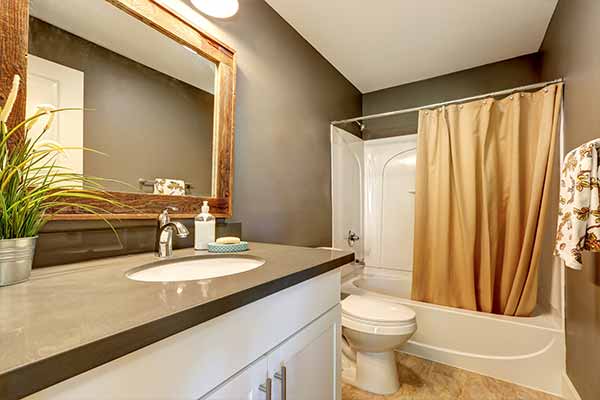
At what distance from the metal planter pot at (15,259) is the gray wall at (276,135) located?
318mm

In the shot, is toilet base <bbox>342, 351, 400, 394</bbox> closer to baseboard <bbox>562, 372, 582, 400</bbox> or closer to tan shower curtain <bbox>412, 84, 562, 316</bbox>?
tan shower curtain <bbox>412, 84, 562, 316</bbox>

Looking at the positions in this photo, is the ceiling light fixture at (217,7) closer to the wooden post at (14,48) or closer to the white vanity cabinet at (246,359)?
the wooden post at (14,48)

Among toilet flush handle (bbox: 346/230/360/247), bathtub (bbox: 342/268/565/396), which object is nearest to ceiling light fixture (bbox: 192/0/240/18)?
toilet flush handle (bbox: 346/230/360/247)

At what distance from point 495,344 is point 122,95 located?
236cm

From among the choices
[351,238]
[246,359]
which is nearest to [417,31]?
[351,238]

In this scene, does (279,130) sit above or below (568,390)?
above

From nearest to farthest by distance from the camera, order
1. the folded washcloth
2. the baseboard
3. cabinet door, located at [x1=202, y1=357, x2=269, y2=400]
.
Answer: cabinet door, located at [x1=202, y1=357, x2=269, y2=400] → the folded washcloth → the baseboard

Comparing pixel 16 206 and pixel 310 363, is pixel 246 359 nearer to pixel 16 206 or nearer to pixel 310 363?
pixel 310 363

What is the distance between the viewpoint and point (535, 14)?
1.81 meters

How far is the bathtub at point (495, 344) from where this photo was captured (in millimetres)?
1571

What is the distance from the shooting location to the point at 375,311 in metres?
1.62

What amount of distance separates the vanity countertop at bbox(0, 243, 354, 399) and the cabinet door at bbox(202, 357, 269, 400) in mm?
168

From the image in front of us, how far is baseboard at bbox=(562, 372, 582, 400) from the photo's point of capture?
4.52ft

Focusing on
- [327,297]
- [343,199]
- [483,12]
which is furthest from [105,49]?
[483,12]
